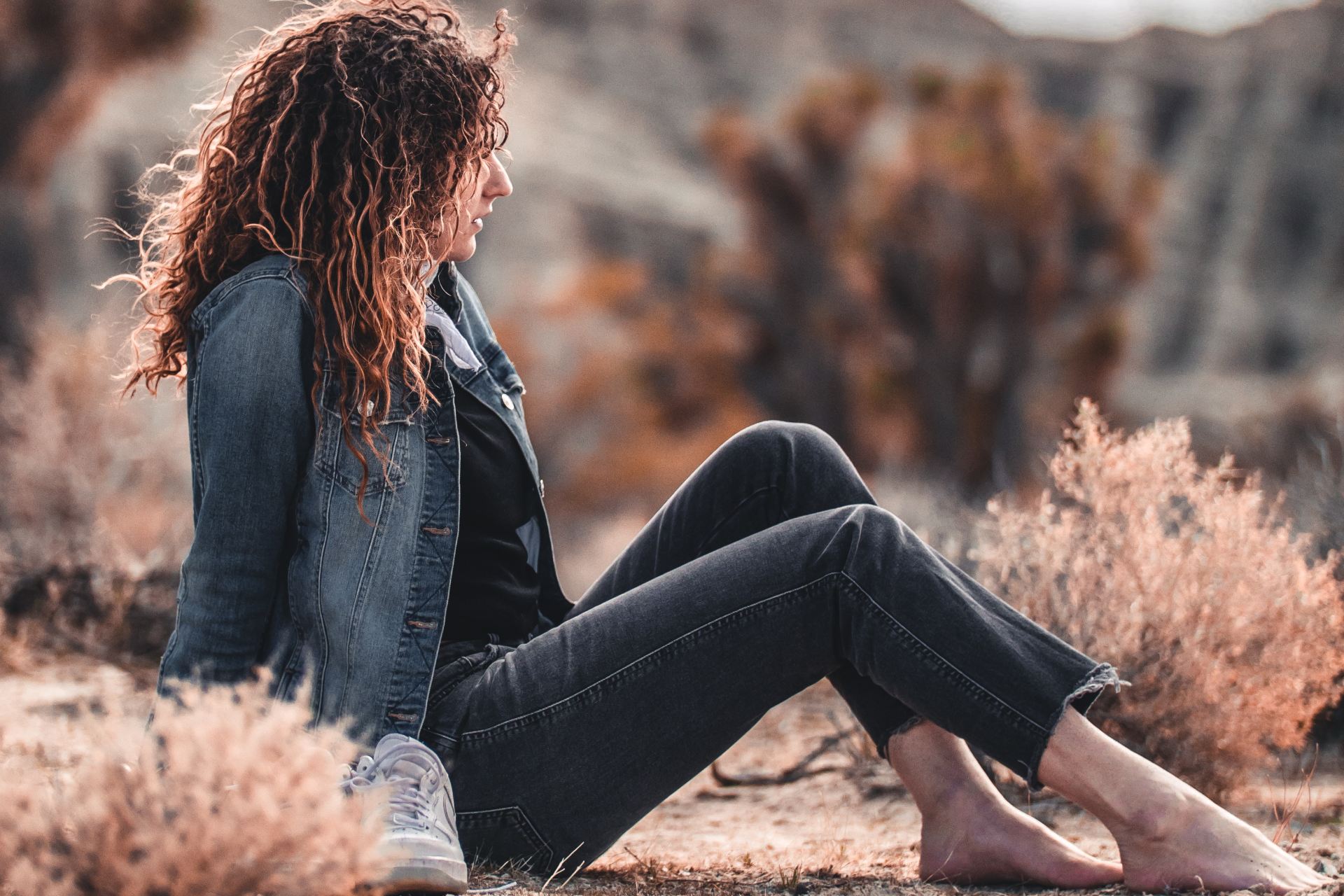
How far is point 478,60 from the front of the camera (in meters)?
2.12

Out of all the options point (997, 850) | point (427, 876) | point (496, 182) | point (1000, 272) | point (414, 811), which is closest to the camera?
point (427, 876)

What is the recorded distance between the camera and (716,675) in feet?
6.64

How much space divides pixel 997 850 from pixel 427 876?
1.03 meters

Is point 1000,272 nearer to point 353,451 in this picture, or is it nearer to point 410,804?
point 353,451

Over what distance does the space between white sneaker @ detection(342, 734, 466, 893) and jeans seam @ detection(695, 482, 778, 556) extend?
0.75 meters

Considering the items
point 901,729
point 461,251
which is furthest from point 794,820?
point 461,251

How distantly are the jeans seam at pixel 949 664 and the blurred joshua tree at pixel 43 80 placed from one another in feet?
27.0

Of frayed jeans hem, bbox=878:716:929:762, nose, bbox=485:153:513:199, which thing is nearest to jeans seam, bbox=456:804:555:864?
frayed jeans hem, bbox=878:716:929:762

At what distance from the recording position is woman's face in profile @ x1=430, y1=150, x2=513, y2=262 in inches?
85.3

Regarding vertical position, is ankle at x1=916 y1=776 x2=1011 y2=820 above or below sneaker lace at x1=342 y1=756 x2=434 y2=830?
below

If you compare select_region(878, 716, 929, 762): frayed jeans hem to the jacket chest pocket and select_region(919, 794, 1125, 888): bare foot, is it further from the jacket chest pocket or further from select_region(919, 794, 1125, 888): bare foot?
the jacket chest pocket

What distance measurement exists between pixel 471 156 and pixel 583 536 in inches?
394

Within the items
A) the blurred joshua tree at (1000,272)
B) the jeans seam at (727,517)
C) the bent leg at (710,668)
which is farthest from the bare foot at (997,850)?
the blurred joshua tree at (1000,272)

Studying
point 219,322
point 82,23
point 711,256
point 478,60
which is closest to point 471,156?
point 478,60
